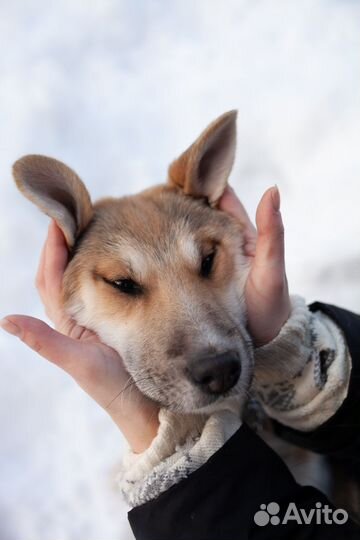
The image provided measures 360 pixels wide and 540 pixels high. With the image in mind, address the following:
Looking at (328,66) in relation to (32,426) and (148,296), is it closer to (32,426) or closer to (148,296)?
(148,296)

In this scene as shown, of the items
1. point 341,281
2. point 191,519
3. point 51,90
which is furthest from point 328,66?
point 191,519

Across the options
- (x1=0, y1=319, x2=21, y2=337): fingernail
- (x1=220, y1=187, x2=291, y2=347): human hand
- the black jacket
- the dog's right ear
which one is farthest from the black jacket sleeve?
the dog's right ear

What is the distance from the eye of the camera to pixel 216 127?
7.97ft

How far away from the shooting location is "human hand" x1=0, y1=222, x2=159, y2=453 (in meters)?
1.89

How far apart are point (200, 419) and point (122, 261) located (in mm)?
712

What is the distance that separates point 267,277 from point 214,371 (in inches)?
20.0

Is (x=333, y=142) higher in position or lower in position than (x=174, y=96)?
lower

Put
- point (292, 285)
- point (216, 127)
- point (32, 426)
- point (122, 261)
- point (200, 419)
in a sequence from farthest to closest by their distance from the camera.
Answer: point (292, 285)
point (32, 426)
point (216, 127)
point (122, 261)
point (200, 419)

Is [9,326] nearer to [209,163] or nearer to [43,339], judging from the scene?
[43,339]

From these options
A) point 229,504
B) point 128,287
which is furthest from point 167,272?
point 229,504

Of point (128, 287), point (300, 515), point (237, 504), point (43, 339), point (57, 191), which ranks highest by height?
point (57, 191)

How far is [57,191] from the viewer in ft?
7.61

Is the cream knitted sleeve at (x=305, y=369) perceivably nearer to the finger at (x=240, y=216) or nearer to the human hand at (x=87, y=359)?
the finger at (x=240, y=216)

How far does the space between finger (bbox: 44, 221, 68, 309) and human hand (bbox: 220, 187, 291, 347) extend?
825mm
